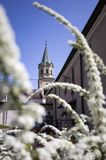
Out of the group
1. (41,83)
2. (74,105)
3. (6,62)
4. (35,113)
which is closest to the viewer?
(6,62)

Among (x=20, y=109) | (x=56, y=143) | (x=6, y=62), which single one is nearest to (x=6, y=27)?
(x=6, y=62)

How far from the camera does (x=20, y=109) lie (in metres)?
0.96

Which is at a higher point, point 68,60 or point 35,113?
point 68,60

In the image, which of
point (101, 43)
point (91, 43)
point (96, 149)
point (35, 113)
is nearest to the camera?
point (35, 113)

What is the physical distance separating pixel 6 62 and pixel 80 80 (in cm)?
2037

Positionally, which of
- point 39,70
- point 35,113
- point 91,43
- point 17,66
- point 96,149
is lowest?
point 96,149

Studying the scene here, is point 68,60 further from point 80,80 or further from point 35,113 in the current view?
point 35,113

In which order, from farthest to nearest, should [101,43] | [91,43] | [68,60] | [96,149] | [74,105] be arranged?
→ [68,60], [74,105], [91,43], [101,43], [96,149]

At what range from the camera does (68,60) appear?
25.5 m

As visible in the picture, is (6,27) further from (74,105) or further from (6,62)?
(74,105)

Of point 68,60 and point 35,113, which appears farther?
point 68,60

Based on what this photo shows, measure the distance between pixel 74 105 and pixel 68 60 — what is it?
4307 millimetres

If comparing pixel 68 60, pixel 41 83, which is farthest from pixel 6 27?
pixel 41 83

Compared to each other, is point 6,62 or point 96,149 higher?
point 6,62
